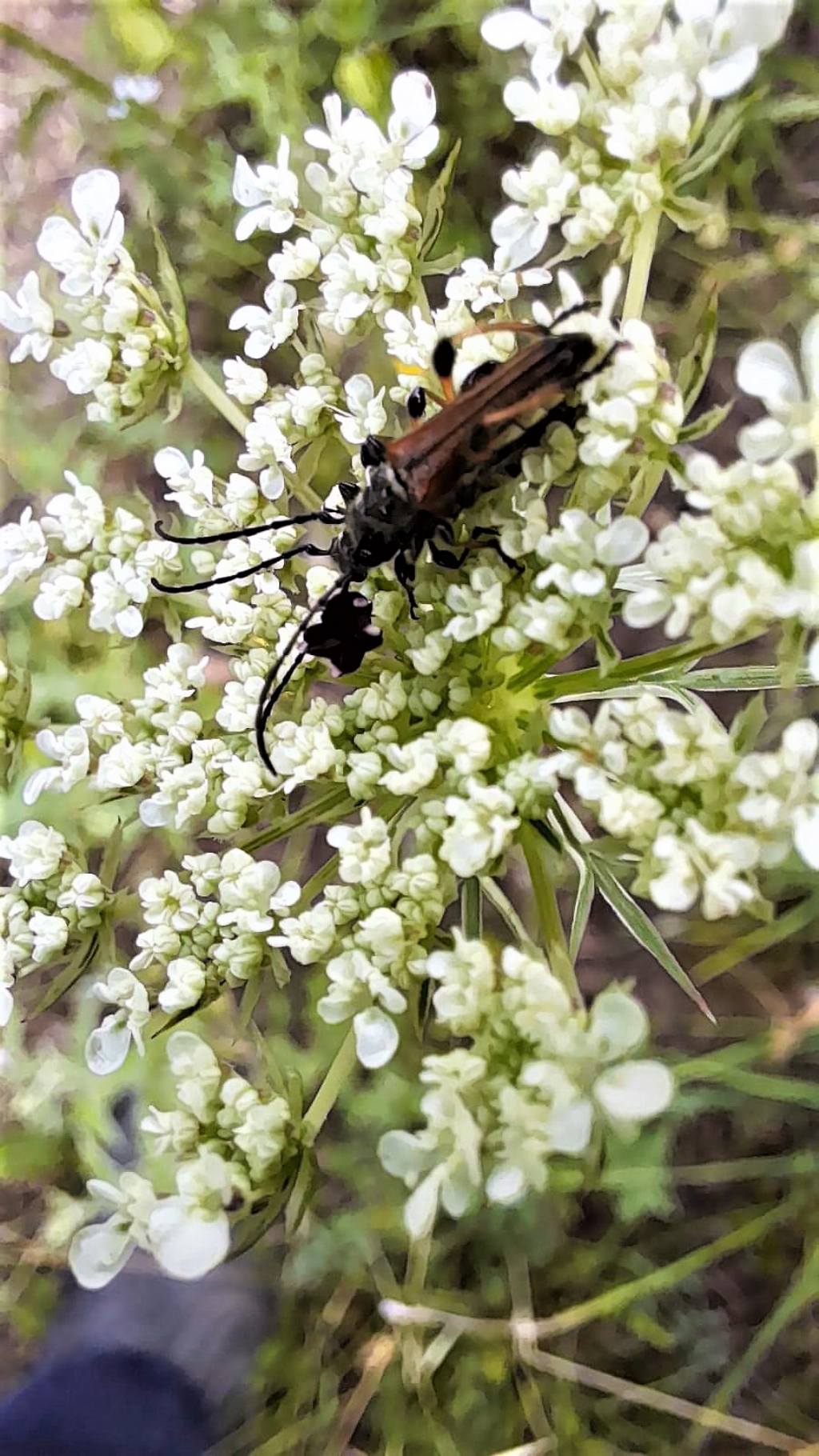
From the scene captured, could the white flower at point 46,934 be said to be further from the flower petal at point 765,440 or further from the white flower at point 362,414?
the flower petal at point 765,440

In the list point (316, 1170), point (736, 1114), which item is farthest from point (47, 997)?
point (736, 1114)

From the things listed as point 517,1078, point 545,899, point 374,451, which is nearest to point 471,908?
point 545,899

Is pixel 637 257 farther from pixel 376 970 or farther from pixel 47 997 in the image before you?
pixel 47 997

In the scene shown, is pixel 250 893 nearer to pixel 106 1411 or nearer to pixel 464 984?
pixel 464 984

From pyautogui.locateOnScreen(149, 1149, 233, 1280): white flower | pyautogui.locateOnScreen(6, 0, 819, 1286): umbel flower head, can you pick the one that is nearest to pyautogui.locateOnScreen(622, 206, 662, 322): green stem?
pyautogui.locateOnScreen(6, 0, 819, 1286): umbel flower head

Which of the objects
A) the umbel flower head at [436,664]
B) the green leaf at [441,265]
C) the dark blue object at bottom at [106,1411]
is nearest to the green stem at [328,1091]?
the umbel flower head at [436,664]

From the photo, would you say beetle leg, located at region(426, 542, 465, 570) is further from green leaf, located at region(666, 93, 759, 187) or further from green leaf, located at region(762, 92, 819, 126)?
green leaf, located at region(762, 92, 819, 126)
